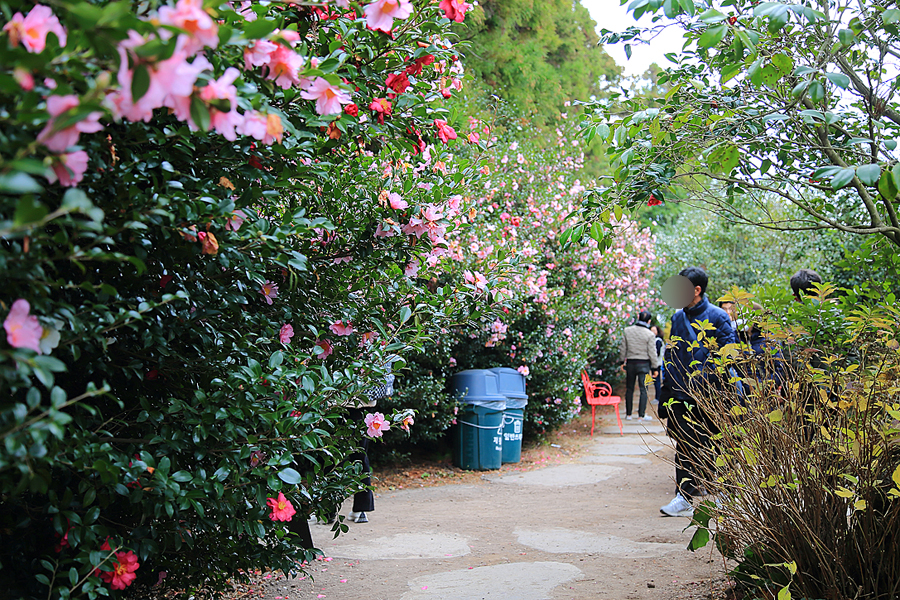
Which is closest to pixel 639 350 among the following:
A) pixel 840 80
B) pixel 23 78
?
pixel 840 80

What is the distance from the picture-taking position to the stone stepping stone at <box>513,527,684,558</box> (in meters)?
4.48

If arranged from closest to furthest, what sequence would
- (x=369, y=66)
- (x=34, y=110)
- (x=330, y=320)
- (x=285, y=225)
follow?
1. (x=34, y=110)
2. (x=285, y=225)
3. (x=369, y=66)
4. (x=330, y=320)

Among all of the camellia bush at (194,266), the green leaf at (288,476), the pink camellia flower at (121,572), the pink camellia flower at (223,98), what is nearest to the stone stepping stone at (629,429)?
the camellia bush at (194,266)

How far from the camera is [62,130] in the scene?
105cm

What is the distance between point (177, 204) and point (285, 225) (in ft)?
0.99

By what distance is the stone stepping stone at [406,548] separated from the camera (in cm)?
455

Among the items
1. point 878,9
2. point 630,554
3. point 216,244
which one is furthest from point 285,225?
point 630,554

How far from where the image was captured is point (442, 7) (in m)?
2.25

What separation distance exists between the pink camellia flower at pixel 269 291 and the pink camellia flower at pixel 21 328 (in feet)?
3.47

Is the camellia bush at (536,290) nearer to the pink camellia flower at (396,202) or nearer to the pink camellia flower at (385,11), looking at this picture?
the pink camellia flower at (396,202)

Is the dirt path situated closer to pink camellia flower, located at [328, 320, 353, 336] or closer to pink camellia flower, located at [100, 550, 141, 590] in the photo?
pink camellia flower, located at [328, 320, 353, 336]

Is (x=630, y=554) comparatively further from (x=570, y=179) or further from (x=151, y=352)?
(x=570, y=179)

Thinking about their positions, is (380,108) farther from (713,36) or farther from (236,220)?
(713,36)

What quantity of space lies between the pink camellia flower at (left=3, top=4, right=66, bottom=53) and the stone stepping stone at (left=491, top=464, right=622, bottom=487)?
697 cm
